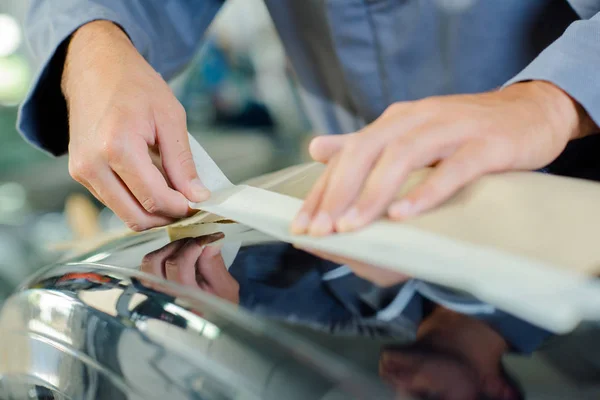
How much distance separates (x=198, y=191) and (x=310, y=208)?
10 cm

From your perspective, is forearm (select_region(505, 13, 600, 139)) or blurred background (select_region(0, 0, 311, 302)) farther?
blurred background (select_region(0, 0, 311, 302))

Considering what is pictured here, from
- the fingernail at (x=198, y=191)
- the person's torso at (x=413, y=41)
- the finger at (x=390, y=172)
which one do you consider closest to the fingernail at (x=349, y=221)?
the finger at (x=390, y=172)

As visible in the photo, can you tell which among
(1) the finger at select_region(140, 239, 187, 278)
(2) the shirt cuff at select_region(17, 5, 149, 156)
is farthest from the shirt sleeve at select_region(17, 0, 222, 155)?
(1) the finger at select_region(140, 239, 187, 278)

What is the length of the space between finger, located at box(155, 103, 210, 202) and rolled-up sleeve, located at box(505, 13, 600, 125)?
0.66 ft

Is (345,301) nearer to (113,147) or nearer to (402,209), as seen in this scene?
(402,209)

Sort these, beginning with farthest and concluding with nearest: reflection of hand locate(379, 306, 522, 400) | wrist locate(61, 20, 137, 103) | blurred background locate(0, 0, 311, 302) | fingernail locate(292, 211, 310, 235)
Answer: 1. blurred background locate(0, 0, 311, 302)
2. wrist locate(61, 20, 137, 103)
3. fingernail locate(292, 211, 310, 235)
4. reflection of hand locate(379, 306, 522, 400)

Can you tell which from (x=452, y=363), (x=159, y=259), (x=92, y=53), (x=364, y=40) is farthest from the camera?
(x=364, y=40)

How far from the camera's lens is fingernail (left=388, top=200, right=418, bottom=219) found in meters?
0.26

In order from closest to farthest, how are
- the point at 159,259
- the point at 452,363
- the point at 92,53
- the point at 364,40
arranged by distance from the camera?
1. the point at 452,363
2. the point at 159,259
3. the point at 92,53
4. the point at 364,40

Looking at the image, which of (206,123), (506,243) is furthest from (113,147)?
(206,123)

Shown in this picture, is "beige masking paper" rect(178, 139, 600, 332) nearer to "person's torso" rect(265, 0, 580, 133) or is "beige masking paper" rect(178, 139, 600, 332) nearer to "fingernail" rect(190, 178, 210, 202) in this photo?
"fingernail" rect(190, 178, 210, 202)

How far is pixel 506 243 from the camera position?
0.23 meters

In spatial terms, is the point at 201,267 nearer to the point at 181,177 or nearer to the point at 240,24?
the point at 181,177

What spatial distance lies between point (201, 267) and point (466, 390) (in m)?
0.14
